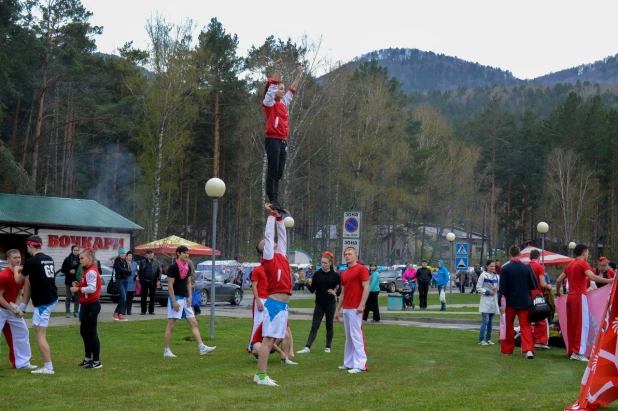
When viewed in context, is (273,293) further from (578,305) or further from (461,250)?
(461,250)

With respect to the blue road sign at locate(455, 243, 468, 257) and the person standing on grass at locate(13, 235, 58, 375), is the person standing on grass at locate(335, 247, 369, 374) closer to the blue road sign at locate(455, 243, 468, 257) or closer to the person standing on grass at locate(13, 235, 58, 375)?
the person standing on grass at locate(13, 235, 58, 375)

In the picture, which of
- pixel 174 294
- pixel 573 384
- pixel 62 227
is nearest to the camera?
pixel 573 384

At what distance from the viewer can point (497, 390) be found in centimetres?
1013

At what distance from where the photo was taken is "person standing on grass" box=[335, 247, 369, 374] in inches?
474

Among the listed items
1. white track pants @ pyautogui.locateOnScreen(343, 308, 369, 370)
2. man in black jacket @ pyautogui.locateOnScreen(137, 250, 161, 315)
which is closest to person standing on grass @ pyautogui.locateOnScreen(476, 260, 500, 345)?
white track pants @ pyautogui.locateOnScreen(343, 308, 369, 370)

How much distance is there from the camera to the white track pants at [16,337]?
11594 mm

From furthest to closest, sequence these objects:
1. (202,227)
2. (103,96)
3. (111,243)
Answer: (202,227) < (103,96) < (111,243)

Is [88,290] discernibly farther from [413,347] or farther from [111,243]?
[111,243]

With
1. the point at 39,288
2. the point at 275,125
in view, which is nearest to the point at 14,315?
the point at 39,288

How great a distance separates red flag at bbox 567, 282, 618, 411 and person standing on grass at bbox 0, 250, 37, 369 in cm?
787

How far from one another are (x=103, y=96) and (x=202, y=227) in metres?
21.6

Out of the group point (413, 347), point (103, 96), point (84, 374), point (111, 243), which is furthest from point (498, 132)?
point (84, 374)

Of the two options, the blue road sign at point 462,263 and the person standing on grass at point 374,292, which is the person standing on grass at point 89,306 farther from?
the blue road sign at point 462,263

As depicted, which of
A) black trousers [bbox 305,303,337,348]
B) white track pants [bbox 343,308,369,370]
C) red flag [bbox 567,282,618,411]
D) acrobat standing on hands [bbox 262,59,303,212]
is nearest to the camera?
red flag [bbox 567,282,618,411]
